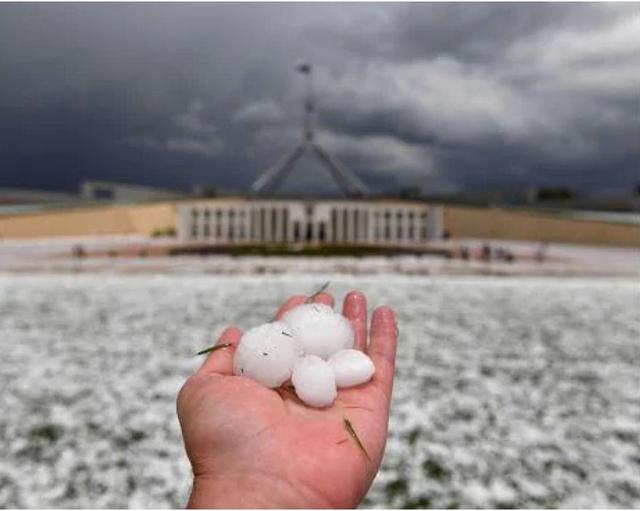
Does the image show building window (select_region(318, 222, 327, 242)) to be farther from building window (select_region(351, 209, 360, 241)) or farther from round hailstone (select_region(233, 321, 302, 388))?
round hailstone (select_region(233, 321, 302, 388))

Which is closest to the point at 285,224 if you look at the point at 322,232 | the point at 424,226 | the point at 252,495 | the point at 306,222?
the point at 306,222

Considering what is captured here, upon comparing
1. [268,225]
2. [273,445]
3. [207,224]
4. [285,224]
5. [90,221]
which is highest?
[273,445]

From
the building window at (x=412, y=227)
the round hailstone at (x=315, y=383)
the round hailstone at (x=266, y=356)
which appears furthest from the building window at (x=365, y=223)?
the round hailstone at (x=315, y=383)

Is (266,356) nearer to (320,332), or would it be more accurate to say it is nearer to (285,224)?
(320,332)

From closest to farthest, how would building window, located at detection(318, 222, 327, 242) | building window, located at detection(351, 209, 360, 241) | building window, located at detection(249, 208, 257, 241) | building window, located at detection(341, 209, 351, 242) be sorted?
building window, located at detection(318, 222, 327, 242) → building window, located at detection(341, 209, 351, 242) → building window, located at detection(249, 208, 257, 241) → building window, located at detection(351, 209, 360, 241)

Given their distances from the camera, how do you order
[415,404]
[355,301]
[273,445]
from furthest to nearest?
1. [415,404]
2. [355,301]
3. [273,445]

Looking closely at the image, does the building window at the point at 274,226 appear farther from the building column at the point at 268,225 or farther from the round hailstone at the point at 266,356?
the round hailstone at the point at 266,356

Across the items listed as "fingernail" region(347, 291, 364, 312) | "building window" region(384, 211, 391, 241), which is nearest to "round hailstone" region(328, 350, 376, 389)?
"fingernail" region(347, 291, 364, 312)
